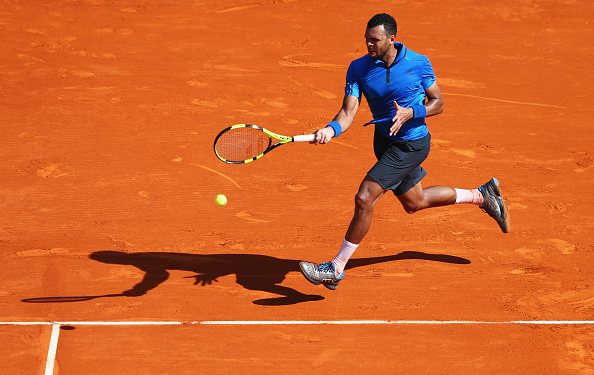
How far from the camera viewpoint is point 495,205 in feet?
24.3

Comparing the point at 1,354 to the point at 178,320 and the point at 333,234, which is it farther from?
the point at 333,234

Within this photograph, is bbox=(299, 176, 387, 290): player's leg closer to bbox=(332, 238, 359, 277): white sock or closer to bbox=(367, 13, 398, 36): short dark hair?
bbox=(332, 238, 359, 277): white sock

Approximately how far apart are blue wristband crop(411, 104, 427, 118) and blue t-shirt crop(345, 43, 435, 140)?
0.12 meters

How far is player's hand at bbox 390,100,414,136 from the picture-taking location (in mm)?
6234

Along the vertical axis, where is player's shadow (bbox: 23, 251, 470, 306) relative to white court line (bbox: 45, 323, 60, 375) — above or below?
above

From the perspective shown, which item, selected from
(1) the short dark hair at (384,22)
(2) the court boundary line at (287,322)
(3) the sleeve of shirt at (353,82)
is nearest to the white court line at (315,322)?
(2) the court boundary line at (287,322)

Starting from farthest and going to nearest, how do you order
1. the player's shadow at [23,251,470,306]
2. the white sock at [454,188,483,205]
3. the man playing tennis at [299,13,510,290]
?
the white sock at [454,188,483,205], the player's shadow at [23,251,470,306], the man playing tennis at [299,13,510,290]

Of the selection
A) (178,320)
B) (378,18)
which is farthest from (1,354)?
(378,18)

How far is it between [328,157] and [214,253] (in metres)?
2.30

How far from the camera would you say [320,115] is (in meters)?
10.1

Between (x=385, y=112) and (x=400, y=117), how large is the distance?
37 centimetres

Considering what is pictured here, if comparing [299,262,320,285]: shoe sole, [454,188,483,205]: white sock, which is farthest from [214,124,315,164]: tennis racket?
[454,188,483,205]: white sock

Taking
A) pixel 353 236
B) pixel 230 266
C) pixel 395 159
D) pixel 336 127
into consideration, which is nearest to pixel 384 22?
Result: pixel 336 127

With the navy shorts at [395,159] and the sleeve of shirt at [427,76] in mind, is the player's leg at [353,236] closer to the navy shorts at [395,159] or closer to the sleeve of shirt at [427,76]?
the navy shorts at [395,159]
